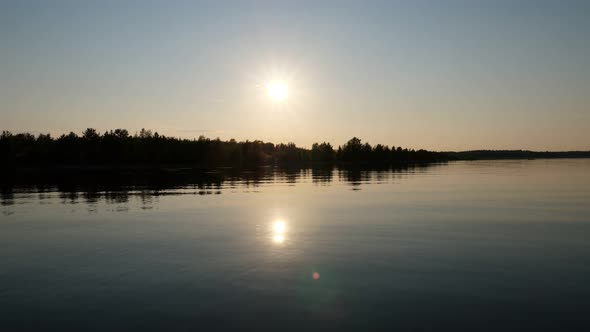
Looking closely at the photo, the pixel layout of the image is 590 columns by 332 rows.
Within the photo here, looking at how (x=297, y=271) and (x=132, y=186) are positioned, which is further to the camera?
(x=132, y=186)

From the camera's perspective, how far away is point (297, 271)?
17406 millimetres

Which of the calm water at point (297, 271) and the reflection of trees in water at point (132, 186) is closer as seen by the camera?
the calm water at point (297, 271)

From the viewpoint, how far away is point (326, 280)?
16109 millimetres

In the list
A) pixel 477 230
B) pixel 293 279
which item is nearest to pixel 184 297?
pixel 293 279

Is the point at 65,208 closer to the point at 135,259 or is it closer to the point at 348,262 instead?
the point at 135,259

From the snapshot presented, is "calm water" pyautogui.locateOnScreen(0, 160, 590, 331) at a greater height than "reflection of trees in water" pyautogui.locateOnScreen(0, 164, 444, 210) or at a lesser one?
lesser

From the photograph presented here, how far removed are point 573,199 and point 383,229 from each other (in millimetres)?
28810

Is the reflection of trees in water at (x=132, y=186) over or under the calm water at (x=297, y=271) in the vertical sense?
over

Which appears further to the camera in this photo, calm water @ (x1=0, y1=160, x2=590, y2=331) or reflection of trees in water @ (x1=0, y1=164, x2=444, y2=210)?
reflection of trees in water @ (x1=0, y1=164, x2=444, y2=210)

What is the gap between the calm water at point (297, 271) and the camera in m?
12.4

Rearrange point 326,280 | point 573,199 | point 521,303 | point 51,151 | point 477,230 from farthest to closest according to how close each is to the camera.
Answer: point 51,151
point 573,199
point 477,230
point 326,280
point 521,303

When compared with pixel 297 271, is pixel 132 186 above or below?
above

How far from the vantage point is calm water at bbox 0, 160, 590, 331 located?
12.4 meters

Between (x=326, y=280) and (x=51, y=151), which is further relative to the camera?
(x=51, y=151)
